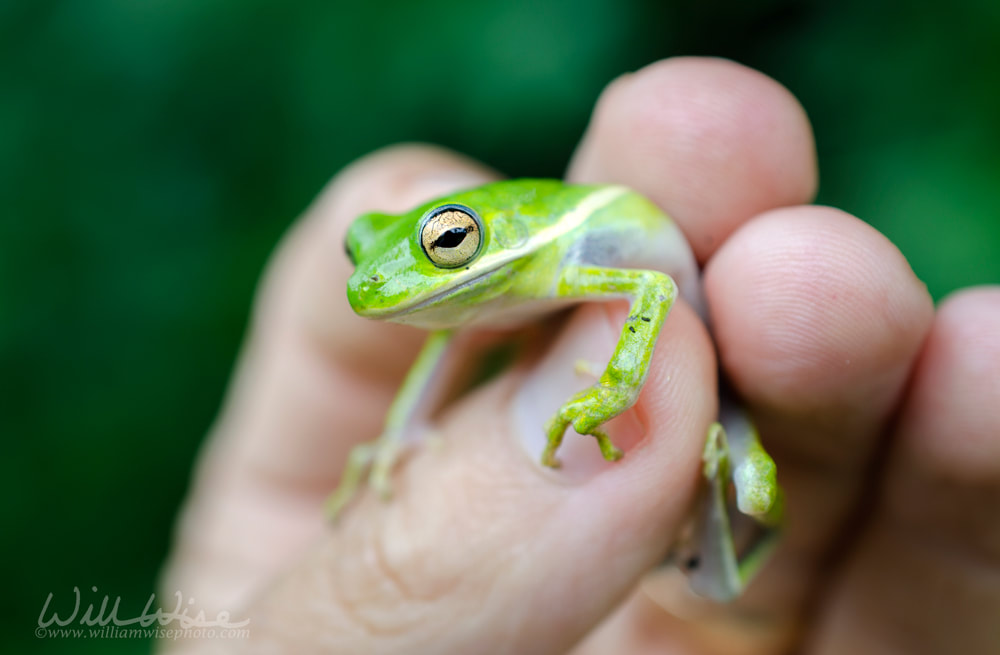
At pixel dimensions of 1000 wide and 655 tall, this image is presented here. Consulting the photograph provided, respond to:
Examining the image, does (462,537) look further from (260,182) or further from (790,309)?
(260,182)

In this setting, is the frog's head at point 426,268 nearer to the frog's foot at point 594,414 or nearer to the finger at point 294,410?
the frog's foot at point 594,414

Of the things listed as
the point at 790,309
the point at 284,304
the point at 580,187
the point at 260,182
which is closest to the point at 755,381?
the point at 790,309

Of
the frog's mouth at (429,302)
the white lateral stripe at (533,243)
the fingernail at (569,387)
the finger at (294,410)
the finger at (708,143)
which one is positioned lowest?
the finger at (294,410)

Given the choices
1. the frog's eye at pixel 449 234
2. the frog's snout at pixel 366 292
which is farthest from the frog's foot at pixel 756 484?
the frog's snout at pixel 366 292

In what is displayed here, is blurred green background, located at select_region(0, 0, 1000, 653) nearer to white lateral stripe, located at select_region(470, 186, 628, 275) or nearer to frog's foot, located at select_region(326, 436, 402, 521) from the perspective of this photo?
white lateral stripe, located at select_region(470, 186, 628, 275)

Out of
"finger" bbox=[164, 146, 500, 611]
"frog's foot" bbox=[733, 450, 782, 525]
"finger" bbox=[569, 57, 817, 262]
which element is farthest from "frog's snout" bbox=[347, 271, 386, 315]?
"finger" bbox=[164, 146, 500, 611]

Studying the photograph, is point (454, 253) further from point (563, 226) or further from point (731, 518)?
point (731, 518)

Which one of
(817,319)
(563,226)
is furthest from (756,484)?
(563,226)

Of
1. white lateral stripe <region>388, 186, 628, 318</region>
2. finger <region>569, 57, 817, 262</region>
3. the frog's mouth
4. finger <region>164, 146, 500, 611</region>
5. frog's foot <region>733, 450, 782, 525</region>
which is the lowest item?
finger <region>164, 146, 500, 611</region>
